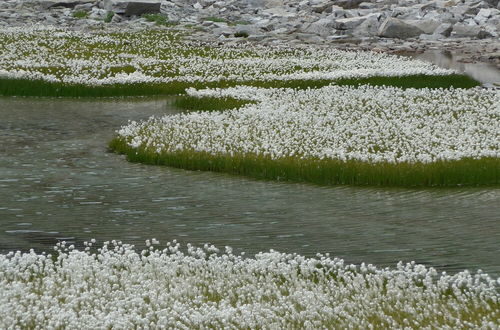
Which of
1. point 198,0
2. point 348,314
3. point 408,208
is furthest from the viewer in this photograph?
point 198,0

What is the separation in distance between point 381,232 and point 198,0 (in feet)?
269

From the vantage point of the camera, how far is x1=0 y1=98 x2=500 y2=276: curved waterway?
14.3 m

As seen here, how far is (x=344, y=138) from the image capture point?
23.1 m

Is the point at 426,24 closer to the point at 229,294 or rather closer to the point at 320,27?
the point at 320,27

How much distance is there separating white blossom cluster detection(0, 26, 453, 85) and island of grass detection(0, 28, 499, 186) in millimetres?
103

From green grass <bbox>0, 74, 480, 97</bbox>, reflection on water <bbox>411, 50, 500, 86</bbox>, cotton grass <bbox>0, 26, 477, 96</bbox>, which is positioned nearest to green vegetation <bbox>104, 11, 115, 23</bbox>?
cotton grass <bbox>0, 26, 477, 96</bbox>

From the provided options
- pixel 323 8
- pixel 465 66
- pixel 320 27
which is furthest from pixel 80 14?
pixel 465 66

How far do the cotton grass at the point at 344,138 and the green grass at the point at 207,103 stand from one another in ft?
2.67

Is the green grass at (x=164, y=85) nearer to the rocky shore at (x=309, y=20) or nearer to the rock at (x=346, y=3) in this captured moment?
the rocky shore at (x=309, y=20)

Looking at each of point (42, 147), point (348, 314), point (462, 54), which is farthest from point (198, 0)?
point (348, 314)

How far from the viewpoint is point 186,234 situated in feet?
49.9

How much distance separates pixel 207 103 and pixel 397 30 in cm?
3726

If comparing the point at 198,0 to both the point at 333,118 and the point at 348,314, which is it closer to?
the point at 333,118

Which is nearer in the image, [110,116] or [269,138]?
[269,138]
